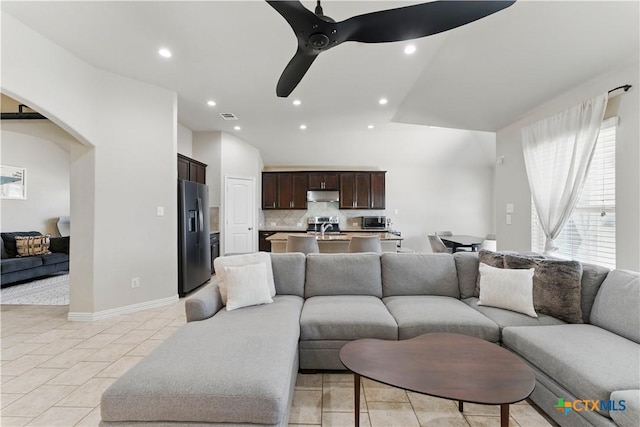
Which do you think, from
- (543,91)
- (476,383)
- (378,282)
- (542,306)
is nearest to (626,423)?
(476,383)

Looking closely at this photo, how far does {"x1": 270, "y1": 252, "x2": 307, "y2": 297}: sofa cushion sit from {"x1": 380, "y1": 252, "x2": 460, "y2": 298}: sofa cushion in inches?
32.0

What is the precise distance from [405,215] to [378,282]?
15.9 feet

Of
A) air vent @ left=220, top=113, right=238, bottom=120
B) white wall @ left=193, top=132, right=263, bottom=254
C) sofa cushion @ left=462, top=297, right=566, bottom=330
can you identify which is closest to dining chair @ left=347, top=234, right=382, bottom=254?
sofa cushion @ left=462, top=297, right=566, bottom=330

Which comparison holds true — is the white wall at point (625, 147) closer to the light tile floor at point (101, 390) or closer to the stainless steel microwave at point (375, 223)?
the light tile floor at point (101, 390)

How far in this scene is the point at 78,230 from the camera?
3.23m

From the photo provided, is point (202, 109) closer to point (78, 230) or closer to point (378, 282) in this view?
point (78, 230)

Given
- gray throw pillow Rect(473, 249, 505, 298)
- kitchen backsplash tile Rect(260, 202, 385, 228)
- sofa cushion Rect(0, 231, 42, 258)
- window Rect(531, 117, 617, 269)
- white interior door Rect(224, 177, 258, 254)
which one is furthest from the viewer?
kitchen backsplash tile Rect(260, 202, 385, 228)

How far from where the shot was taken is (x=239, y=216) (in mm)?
6137

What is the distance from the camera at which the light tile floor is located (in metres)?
1.70

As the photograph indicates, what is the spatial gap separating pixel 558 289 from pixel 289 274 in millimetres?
2188

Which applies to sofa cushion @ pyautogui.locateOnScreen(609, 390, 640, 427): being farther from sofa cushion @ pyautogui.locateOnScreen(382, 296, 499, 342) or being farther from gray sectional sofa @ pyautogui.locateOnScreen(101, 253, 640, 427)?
sofa cushion @ pyautogui.locateOnScreen(382, 296, 499, 342)

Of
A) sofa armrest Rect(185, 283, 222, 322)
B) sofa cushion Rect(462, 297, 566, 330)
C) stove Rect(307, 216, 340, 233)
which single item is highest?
stove Rect(307, 216, 340, 233)

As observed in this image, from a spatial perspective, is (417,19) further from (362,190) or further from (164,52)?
(362,190)

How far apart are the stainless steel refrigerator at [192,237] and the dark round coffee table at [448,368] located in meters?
3.25
